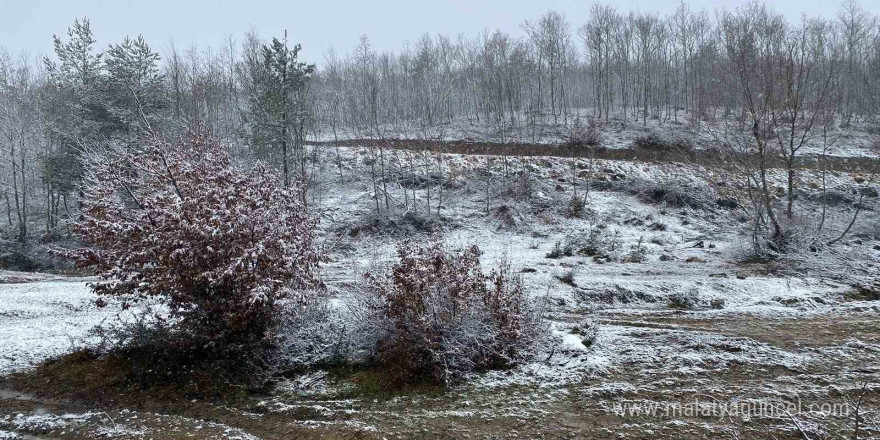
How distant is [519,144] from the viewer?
35.3 metres

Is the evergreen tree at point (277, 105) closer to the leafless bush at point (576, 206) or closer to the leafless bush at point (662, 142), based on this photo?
the leafless bush at point (576, 206)

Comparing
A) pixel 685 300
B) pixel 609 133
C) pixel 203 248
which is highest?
pixel 609 133

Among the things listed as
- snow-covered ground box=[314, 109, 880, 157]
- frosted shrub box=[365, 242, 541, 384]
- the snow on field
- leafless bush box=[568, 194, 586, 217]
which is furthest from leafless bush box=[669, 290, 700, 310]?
snow-covered ground box=[314, 109, 880, 157]

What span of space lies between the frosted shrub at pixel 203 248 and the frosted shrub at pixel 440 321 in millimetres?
1594

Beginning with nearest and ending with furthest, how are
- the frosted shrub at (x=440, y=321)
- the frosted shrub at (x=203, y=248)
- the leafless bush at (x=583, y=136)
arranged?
the frosted shrub at (x=203, y=248), the frosted shrub at (x=440, y=321), the leafless bush at (x=583, y=136)

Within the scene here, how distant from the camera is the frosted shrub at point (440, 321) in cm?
780

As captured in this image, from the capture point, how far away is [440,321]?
25.6ft

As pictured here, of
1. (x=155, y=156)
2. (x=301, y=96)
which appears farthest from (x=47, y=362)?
(x=301, y=96)

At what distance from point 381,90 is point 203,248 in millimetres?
44934

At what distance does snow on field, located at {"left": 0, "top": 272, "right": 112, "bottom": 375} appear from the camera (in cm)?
912

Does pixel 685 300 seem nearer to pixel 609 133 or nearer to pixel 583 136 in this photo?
pixel 583 136

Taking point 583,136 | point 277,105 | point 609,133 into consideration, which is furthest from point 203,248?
point 609,133

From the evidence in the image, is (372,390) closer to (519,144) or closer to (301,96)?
(301,96)

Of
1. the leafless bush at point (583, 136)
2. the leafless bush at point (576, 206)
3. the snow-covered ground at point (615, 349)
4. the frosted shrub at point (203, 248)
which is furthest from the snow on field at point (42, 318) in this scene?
the leafless bush at point (583, 136)
